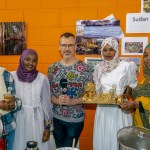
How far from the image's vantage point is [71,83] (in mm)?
2096

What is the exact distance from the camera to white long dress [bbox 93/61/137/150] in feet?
6.40

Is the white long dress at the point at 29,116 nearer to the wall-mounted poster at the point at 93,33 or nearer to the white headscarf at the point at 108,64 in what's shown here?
the white headscarf at the point at 108,64

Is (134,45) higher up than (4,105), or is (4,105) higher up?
(134,45)

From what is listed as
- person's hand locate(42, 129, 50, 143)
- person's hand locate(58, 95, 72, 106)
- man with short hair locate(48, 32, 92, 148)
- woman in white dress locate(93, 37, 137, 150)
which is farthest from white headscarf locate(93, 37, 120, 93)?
person's hand locate(42, 129, 50, 143)

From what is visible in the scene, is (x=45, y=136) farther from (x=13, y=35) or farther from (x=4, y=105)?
(x=13, y=35)

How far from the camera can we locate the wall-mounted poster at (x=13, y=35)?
2516 mm

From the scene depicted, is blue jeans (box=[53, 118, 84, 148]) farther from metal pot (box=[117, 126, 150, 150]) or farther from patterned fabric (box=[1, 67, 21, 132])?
metal pot (box=[117, 126, 150, 150])

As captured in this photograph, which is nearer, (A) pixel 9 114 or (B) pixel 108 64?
(A) pixel 9 114

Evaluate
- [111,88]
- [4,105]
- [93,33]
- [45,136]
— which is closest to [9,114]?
[4,105]

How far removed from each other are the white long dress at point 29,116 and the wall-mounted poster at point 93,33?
0.68m

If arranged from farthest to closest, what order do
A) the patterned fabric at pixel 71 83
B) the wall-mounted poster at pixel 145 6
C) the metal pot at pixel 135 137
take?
the wall-mounted poster at pixel 145 6, the patterned fabric at pixel 71 83, the metal pot at pixel 135 137

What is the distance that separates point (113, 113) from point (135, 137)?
736mm

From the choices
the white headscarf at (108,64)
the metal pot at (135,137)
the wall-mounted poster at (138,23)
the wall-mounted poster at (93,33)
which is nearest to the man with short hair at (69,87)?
the white headscarf at (108,64)

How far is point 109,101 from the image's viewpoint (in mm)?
1810
